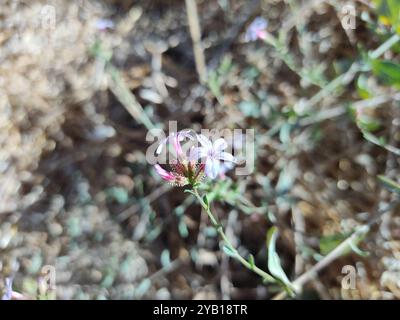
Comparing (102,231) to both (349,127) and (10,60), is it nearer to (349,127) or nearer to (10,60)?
(10,60)

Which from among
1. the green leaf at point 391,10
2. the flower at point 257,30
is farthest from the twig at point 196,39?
the green leaf at point 391,10

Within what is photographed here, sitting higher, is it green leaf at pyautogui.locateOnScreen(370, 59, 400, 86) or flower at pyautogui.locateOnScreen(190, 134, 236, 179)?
green leaf at pyautogui.locateOnScreen(370, 59, 400, 86)

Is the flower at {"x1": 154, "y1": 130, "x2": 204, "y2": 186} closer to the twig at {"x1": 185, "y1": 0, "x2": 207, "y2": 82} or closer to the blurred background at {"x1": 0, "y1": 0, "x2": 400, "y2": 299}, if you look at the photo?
the blurred background at {"x1": 0, "y1": 0, "x2": 400, "y2": 299}

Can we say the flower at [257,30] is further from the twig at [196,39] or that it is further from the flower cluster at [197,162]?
the flower cluster at [197,162]

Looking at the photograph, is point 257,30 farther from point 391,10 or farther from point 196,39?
point 391,10

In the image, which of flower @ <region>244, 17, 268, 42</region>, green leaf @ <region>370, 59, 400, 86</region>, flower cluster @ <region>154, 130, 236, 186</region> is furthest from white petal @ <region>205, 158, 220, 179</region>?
flower @ <region>244, 17, 268, 42</region>

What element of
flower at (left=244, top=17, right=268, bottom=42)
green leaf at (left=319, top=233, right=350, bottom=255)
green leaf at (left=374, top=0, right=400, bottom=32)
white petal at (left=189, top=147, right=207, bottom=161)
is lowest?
green leaf at (left=319, top=233, right=350, bottom=255)

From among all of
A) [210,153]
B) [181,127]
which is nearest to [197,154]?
[210,153]
